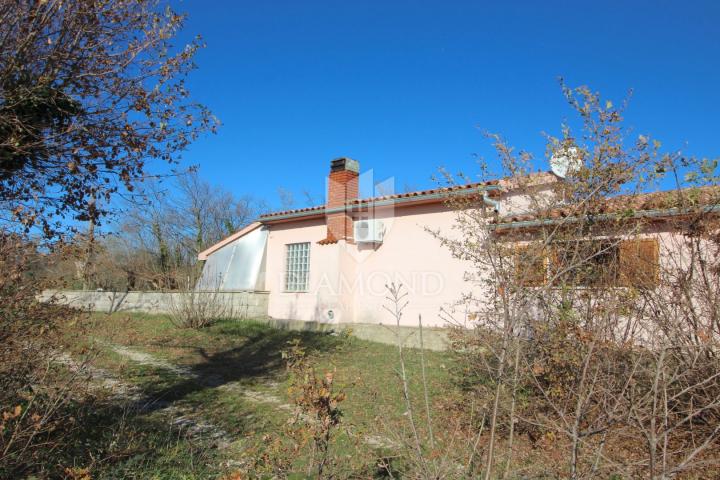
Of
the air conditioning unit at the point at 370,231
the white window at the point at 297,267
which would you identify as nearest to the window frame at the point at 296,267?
the white window at the point at 297,267

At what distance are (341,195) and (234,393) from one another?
7535mm

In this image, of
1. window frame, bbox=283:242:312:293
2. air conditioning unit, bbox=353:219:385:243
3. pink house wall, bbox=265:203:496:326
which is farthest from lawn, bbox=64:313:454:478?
air conditioning unit, bbox=353:219:385:243

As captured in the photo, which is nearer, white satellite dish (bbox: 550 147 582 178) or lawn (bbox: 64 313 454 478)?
lawn (bbox: 64 313 454 478)

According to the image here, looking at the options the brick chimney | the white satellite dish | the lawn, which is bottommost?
the lawn

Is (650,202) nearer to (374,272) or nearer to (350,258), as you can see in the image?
(374,272)

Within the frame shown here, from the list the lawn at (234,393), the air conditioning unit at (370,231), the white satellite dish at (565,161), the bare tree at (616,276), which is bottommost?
the lawn at (234,393)

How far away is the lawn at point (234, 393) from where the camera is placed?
4434 millimetres

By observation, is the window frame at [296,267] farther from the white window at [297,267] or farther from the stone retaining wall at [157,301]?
the stone retaining wall at [157,301]

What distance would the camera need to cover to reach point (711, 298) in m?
4.49

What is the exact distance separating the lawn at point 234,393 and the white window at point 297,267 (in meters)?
1.54

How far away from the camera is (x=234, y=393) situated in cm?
778

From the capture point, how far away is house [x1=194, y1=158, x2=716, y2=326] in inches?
478

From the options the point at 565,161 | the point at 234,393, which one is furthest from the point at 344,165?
the point at 565,161

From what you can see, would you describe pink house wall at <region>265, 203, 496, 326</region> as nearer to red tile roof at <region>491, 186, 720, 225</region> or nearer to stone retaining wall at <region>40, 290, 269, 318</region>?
stone retaining wall at <region>40, 290, 269, 318</region>
